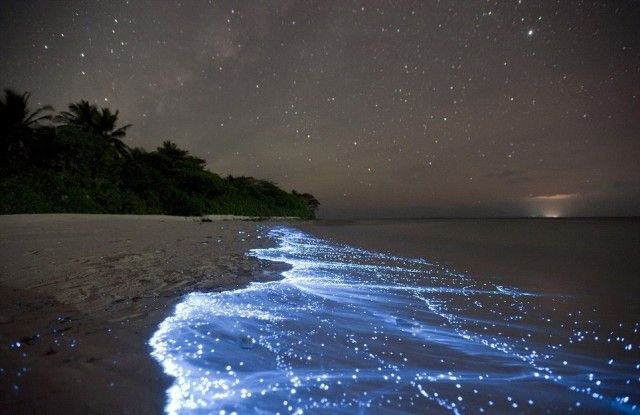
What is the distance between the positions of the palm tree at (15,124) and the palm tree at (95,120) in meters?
5.49

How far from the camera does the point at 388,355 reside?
177 centimetres

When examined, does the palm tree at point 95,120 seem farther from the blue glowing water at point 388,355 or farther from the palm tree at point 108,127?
→ the blue glowing water at point 388,355

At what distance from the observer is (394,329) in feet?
7.26

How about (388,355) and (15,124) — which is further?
(15,124)

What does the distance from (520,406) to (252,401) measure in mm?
1210

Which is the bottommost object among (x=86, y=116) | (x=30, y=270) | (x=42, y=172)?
(x=30, y=270)

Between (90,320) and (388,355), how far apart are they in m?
2.06

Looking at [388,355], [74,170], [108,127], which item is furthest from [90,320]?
[108,127]

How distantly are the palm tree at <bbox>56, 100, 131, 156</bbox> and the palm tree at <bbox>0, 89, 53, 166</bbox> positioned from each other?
5493 millimetres

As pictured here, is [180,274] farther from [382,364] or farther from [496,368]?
[496,368]

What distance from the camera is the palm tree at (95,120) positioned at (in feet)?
64.8

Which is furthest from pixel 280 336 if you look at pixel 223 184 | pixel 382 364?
pixel 223 184

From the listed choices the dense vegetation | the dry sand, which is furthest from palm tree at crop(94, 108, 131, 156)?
the dry sand

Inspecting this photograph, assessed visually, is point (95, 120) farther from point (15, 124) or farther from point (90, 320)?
point (90, 320)
